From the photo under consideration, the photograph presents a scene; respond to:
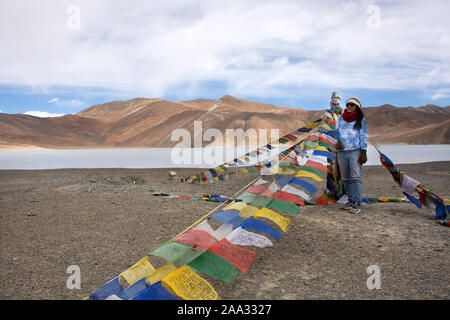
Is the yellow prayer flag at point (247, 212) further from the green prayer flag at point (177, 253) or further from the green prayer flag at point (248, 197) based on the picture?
the green prayer flag at point (177, 253)

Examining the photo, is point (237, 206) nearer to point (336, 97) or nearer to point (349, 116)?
point (349, 116)

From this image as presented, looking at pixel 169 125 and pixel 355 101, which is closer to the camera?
pixel 355 101

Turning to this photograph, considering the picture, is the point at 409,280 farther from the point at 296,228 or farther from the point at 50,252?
the point at 50,252

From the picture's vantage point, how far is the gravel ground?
295cm

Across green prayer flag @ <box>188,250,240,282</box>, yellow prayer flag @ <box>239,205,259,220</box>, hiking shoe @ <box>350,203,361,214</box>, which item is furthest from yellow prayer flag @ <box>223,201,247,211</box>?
hiking shoe @ <box>350,203,361,214</box>

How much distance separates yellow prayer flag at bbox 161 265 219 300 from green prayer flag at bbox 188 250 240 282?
0.31ft

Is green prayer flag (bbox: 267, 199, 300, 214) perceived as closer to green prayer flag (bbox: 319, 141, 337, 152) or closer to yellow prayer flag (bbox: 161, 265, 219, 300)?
yellow prayer flag (bbox: 161, 265, 219, 300)

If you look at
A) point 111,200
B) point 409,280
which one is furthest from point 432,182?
point 111,200

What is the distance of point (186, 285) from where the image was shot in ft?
7.59

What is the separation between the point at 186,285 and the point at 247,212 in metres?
1.64

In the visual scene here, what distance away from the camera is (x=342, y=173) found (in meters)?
5.48

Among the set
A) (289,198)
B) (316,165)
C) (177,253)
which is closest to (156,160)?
(316,165)

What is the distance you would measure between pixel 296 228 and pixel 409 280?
179 cm
